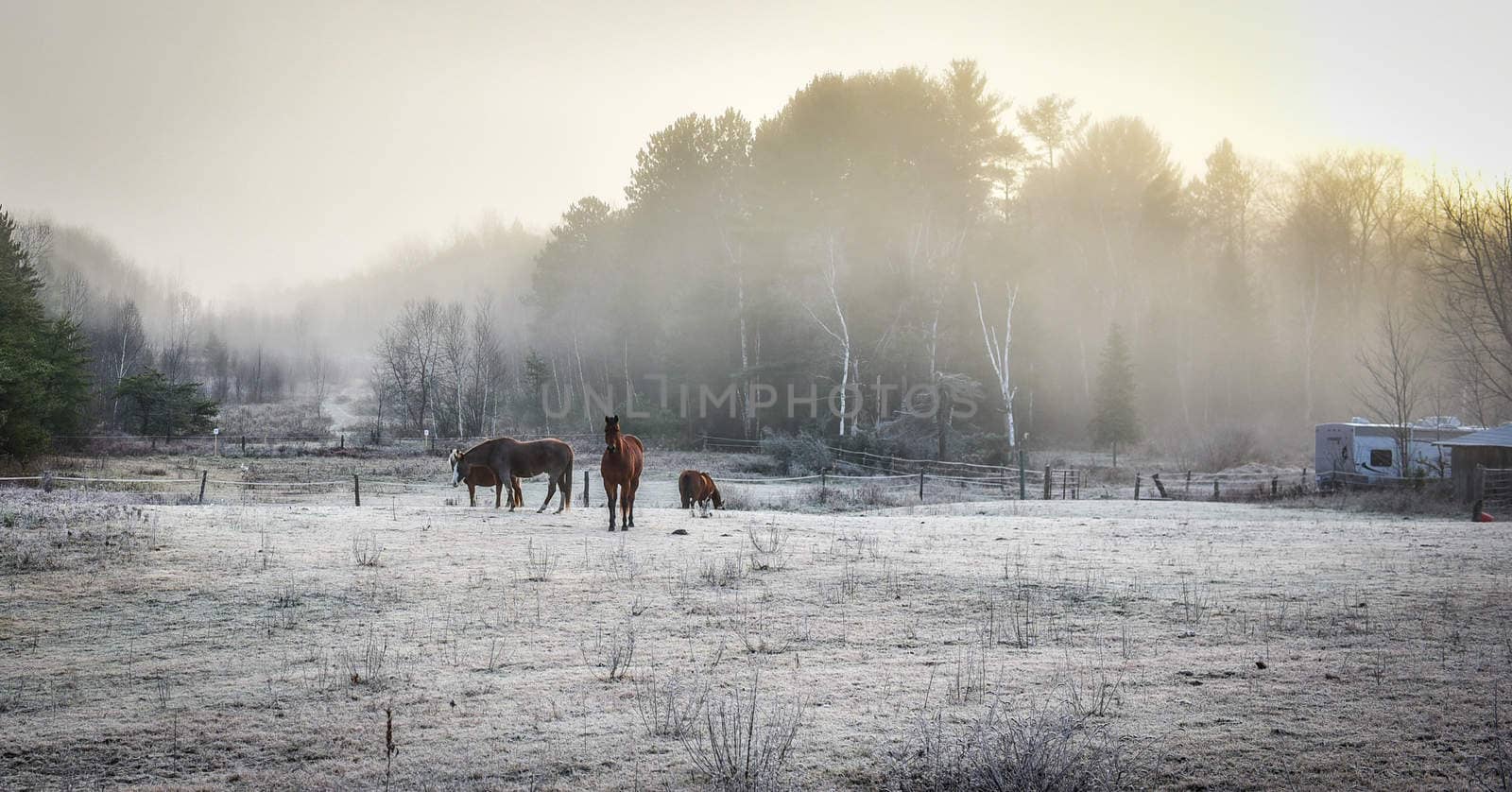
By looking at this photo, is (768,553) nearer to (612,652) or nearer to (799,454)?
(612,652)

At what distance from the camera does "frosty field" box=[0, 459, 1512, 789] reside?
206 inches

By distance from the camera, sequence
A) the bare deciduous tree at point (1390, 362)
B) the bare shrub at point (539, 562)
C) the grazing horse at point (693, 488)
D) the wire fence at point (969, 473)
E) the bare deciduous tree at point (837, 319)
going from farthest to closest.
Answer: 1. the bare deciduous tree at point (837, 319)
2. the bare deciduous tree at point (1390, 362)
3. the wire fence at point (969, 473)
4. the grazing horse at point (693, 488)
5. the bare shrub at point (539, 562)

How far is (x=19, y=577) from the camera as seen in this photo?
10.0m

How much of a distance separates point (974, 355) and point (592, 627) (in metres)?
40.0

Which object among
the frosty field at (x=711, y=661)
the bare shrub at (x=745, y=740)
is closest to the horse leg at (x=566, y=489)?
the frosty field at (x=711, y=661)

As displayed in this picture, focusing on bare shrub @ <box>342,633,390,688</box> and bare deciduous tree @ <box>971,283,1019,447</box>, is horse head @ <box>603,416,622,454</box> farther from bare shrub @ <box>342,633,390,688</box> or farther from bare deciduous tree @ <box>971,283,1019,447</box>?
bare deciduous tree @ <box>971,283,1019,447</box>

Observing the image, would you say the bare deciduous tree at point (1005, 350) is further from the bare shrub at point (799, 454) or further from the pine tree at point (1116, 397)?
the bare shrub at point (799, 454)

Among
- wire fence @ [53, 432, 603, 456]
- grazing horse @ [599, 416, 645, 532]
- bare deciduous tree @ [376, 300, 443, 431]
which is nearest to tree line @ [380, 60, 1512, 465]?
bare deciduous tree @ [376, 300, 443, 431]

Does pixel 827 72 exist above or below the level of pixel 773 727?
above

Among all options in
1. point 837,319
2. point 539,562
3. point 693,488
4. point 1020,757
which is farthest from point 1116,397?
point 1020,757

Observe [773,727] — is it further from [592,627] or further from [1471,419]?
[1471,419]

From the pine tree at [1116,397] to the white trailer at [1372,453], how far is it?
11.1 m

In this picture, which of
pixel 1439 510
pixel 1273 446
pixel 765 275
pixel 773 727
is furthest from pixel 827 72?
pixel 773 727

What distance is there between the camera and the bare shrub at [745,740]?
486 cm
